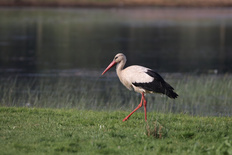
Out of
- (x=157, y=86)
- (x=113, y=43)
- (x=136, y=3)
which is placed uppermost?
(x=157, y=86)

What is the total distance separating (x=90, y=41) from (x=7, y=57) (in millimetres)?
9414

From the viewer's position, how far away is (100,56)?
28.2 metres

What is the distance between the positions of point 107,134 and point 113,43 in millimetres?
25976

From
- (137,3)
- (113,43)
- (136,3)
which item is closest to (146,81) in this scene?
(113,43)

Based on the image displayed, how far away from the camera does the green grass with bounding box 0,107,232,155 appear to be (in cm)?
732

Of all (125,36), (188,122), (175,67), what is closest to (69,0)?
(125,36)

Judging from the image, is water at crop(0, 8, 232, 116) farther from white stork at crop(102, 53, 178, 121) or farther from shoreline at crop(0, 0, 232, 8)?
shoreline at crop(0, 0, 232, 8)

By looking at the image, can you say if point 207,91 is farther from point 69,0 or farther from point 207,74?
point 69,0

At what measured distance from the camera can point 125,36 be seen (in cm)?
3878

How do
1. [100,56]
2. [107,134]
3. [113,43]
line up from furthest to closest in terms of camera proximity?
1. [113,43]
2. [100,56]
3. [107,134]

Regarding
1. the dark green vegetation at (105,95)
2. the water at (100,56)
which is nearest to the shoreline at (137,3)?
the water at (100,56)

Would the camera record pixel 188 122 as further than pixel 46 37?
No

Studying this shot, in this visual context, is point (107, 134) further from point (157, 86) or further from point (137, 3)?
point (137, 3)

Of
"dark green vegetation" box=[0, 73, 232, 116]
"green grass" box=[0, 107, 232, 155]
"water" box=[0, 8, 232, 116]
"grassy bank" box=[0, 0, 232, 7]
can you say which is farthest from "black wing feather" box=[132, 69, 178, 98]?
"grassy bank" box=[0, 0, 232, 7]
